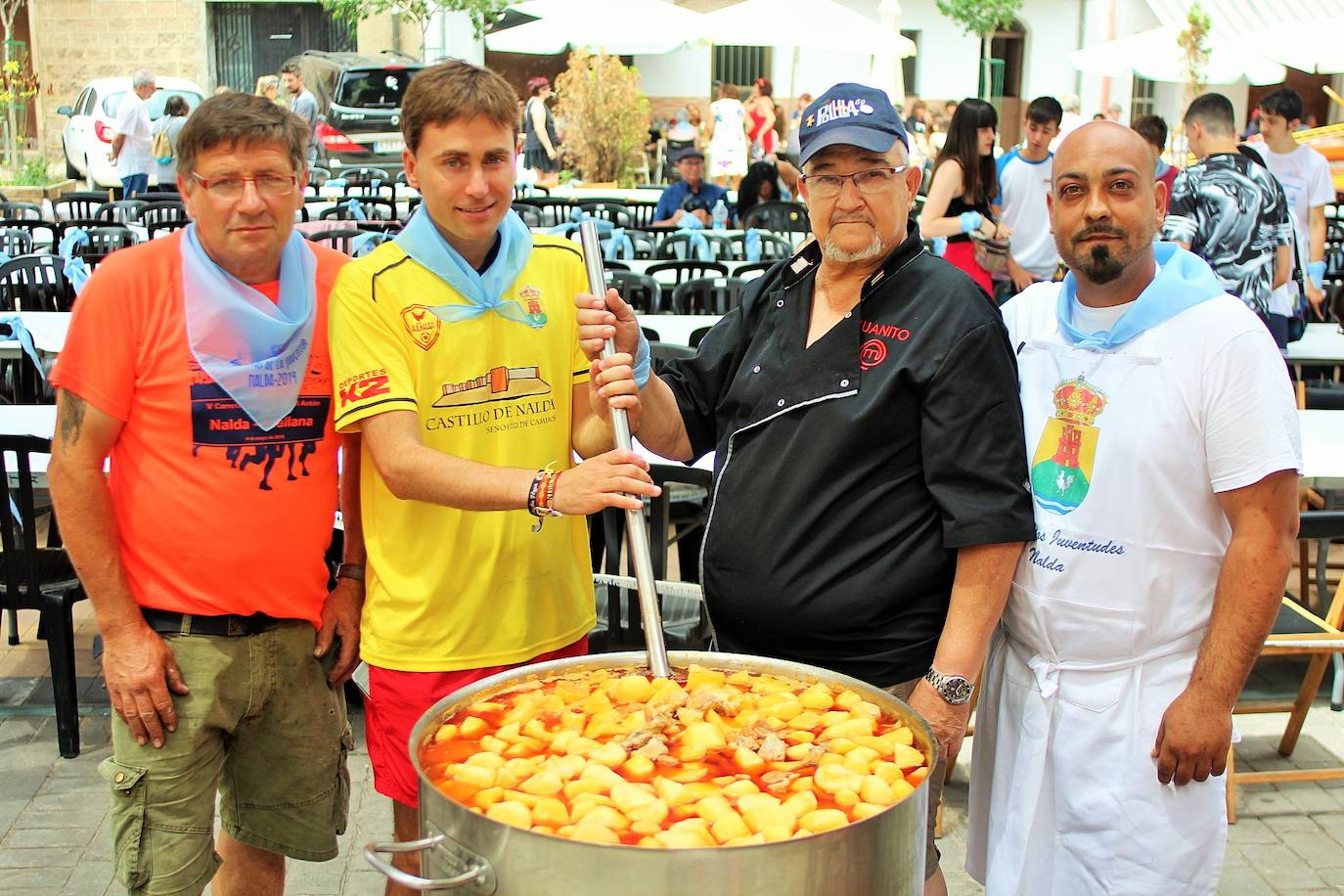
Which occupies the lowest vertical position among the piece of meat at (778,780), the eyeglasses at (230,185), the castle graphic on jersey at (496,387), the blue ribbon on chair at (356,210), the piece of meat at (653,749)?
the piece of meat at (778,780)

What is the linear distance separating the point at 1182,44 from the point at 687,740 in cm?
2005

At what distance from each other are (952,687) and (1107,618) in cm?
30

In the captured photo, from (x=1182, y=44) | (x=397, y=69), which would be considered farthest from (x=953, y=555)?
(x=397, y=69)

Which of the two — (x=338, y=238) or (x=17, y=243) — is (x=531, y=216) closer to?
(x=338, y=238)

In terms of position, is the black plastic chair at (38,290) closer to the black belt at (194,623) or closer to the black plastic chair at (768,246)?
the black plastic chair at (768,246)

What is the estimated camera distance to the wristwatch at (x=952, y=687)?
7.72ft

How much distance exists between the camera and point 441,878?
77.2 inches

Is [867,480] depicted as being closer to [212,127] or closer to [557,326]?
[557,326]

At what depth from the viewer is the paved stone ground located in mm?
3543

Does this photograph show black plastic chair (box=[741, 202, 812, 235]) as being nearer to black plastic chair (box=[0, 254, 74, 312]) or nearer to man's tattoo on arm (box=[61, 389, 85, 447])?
black plastic chair (box=[0, 254, 74, 312])

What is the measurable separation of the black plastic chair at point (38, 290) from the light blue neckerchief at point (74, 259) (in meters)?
0.05

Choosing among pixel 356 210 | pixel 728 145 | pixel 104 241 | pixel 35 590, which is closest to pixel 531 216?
pixel 356 210

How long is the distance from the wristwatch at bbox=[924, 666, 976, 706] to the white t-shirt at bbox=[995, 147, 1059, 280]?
18.0 ft

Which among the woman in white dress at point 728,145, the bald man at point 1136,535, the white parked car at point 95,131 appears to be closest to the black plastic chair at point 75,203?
the white parked car at point 95,131
